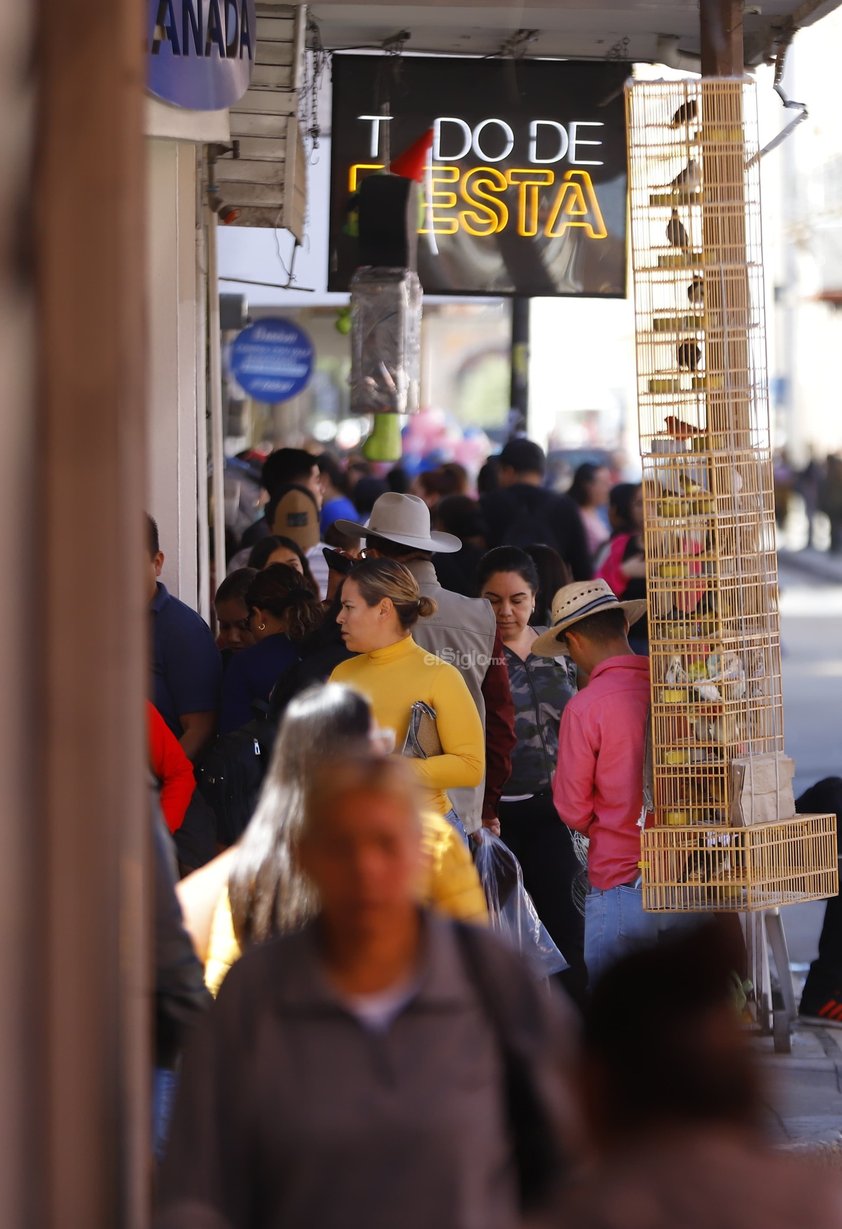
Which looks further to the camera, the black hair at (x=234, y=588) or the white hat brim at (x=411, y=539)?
the black hair at (x=234, y=588)

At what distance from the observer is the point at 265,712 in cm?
557

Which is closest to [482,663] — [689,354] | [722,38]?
[689,354]

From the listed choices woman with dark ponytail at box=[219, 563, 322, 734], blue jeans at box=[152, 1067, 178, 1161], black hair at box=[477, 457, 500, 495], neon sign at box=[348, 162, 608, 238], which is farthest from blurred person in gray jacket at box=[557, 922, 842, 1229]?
black hair at box=[477, 457, 500, 495]

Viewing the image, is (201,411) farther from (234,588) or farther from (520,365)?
(520,365)

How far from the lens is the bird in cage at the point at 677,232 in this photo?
5.82m

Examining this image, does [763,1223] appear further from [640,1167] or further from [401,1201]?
[401,1201]

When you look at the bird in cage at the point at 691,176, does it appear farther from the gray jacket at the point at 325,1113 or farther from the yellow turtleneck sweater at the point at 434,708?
the gray jacket at the point at 325,1113

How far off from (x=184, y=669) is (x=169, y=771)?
90 centimetres

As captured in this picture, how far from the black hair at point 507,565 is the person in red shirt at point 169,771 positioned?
230 cm

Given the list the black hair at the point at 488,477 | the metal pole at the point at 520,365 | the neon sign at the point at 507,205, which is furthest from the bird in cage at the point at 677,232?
the metal pole at the point at 520,365

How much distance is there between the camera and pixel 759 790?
588 cm

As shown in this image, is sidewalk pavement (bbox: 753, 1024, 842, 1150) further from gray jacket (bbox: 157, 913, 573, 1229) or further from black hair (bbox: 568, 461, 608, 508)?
black hair (bbox: 568, 461, 608, 508)

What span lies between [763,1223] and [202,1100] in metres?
0.85

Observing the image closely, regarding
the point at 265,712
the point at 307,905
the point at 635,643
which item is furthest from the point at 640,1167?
the point at 635,643
